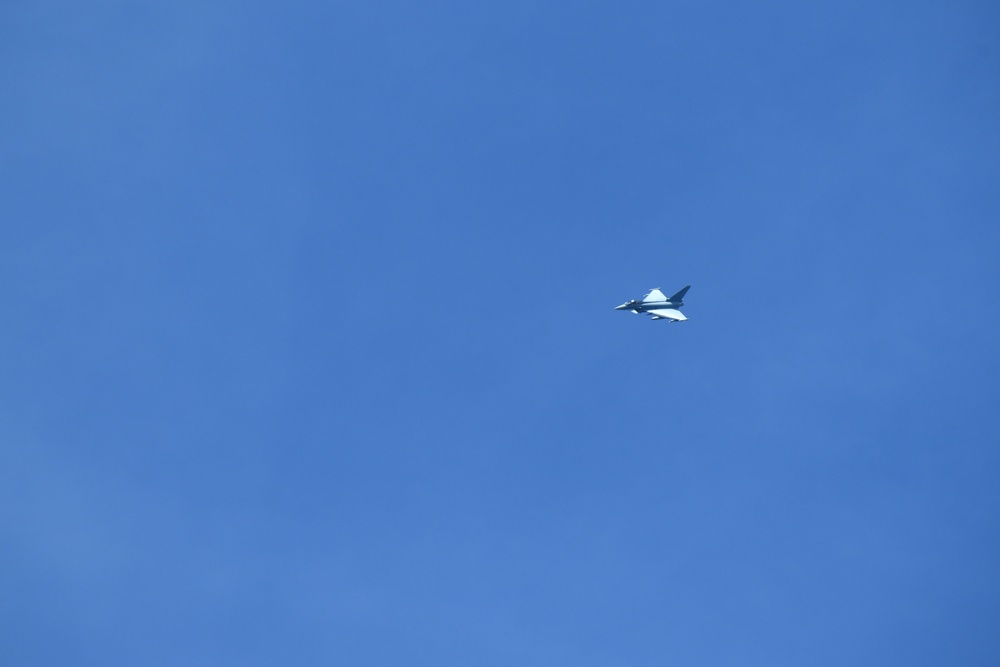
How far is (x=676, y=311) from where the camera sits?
147m

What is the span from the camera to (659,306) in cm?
14700

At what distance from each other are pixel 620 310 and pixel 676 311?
8.87 metres

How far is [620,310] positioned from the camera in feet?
487

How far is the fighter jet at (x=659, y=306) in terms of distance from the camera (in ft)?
479

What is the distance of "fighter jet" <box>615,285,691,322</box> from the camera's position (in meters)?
146
